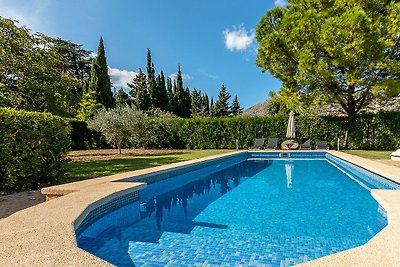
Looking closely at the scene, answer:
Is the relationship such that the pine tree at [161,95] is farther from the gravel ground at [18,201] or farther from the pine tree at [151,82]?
the gravel ground at [18,201]

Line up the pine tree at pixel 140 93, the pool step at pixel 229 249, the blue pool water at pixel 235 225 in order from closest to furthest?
the pool step at pixel 229 249 < the blue pool water at pixel 235 225 < the pine tree at pixel 140 93

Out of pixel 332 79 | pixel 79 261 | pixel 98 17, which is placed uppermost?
pixel 98 17

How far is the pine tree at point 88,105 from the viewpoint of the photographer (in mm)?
31516

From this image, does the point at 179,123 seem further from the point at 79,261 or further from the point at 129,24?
the point at 79,261

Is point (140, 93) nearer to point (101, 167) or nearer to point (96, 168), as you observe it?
point (101, 167)

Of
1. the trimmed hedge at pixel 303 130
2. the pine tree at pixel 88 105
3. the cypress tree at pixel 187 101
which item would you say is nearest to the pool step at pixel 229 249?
the trimmed hedge at pixel 303 130

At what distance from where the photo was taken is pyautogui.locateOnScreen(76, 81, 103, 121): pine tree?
103ft

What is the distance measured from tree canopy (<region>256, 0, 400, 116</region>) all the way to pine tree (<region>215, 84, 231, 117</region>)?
29.3 metres

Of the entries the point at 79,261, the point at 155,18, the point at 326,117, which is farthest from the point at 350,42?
the point at 79,261

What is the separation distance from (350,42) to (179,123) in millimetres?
12370

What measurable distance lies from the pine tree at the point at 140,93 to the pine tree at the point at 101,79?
15.8 feet

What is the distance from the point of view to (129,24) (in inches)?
675

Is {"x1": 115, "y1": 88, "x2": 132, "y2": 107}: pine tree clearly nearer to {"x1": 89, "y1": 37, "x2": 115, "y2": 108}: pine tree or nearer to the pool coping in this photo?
{"x1": 89, "y1": 37, "x2": 115, "y2": 108}: pine tree

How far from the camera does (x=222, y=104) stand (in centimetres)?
4900
